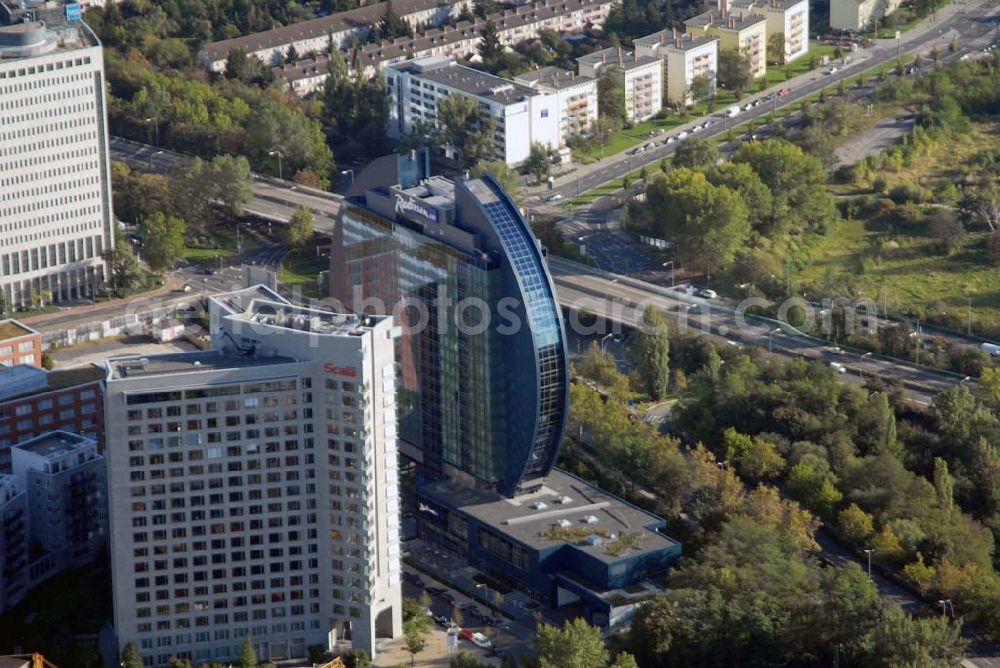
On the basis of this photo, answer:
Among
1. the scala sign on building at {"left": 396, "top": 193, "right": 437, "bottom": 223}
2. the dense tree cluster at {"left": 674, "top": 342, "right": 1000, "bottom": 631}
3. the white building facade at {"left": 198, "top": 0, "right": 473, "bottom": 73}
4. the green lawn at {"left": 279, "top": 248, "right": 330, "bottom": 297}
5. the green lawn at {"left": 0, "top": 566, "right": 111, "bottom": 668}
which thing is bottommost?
the green lawn at {"left": 279, "top": 248, "right": 330, "bottom": 297}

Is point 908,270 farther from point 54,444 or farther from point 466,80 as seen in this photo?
point 54,444

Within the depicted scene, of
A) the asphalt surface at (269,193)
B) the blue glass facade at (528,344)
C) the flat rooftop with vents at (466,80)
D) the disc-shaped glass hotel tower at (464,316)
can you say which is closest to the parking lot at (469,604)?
the disc-shaped glass hotel tower at (464,316)

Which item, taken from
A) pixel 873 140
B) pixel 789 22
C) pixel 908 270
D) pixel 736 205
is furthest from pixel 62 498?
Answer: pixel 789 22

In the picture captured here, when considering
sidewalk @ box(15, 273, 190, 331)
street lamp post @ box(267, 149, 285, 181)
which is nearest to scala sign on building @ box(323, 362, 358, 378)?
sidewalk @ box(15, 273, 190, 331)

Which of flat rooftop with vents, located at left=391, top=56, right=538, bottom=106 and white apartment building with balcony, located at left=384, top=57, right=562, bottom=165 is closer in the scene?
white apartment building with balcony, located at left=384, top=57, right=562, bottom=165

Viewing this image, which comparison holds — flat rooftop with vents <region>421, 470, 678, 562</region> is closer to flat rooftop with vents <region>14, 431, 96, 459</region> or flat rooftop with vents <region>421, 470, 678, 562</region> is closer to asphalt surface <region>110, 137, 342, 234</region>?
flat rooftop with vents <region>14, 431, 96, 459</region>

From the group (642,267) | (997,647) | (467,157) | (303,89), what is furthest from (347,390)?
(303,89)
